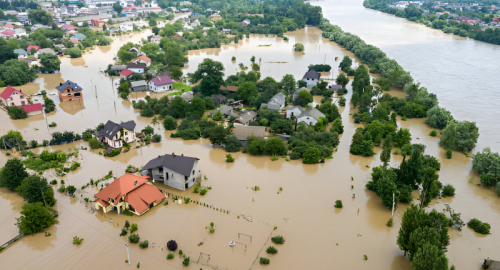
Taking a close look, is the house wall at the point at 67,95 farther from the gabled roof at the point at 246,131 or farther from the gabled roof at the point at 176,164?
the gabled roof at the point at 176,164

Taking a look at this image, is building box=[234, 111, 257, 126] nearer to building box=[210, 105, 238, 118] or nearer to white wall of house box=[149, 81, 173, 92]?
building box=[210, 105, 238, 118]

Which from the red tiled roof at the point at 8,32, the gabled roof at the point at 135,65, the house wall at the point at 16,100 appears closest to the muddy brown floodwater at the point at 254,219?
the house wall at the point at 16,100

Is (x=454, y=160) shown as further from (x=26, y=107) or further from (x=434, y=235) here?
(x=26, y=107)

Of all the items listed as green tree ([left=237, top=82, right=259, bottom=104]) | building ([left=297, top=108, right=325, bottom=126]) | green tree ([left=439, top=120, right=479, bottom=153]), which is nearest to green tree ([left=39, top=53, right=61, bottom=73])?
green tree ([left=237, top=82, right=259, bottom=104])

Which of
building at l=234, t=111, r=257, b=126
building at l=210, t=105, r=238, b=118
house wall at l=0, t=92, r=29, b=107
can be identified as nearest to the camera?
building at l=234, t=111, r=257, b=126

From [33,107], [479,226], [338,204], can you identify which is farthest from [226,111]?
[479,226]
